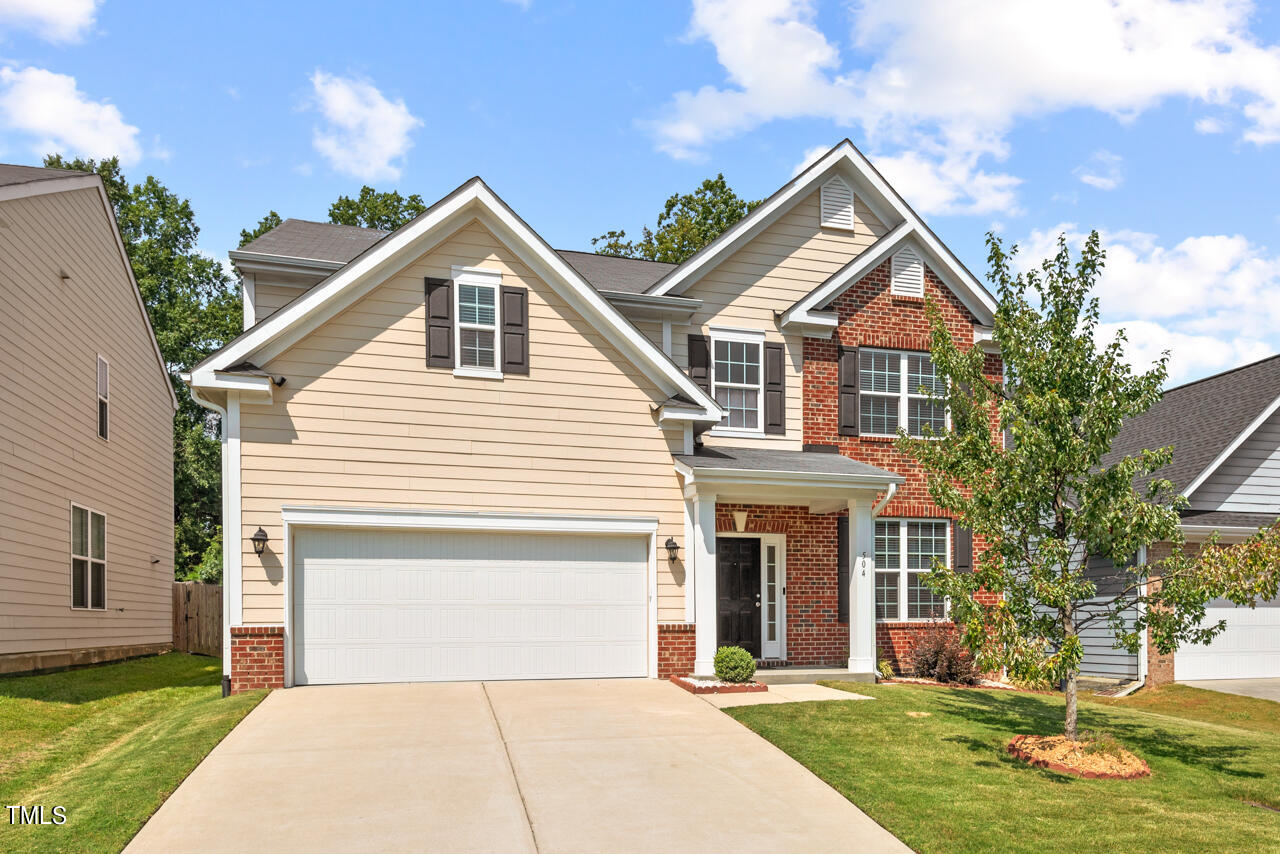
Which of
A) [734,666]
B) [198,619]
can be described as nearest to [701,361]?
[734,666]

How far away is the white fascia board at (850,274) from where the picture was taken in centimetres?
1703

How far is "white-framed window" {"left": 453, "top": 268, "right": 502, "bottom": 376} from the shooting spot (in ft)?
47.0

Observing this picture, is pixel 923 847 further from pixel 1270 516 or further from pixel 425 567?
pixel 1270 516

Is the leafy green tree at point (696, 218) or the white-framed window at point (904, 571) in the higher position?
the leafy green tree at point (696, 218)

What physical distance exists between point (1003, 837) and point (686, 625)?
23.7 ft

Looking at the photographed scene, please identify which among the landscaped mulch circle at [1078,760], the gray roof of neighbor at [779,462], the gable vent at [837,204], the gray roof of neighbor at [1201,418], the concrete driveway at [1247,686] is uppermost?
the gable vent at [837,204]

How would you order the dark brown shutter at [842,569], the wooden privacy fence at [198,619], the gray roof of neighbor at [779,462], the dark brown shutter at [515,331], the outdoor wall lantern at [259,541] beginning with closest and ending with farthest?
the outdoor wall lantern at [259,541]
the dark brown shutter at [515,331]
the gray roof of neighbor at [779,462]
the dark brown shutter at [842,569]
the wooden privacy fence at [198,619]

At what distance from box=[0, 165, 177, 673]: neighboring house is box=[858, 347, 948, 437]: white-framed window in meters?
13.2

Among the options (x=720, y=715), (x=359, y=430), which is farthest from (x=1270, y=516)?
(x=359, y=430)

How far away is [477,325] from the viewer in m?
14.4

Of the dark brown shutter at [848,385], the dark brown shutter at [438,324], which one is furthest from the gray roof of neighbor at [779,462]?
the dark brown shutter at [438,324]

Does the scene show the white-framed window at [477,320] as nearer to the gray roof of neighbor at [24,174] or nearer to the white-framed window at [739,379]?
the white-framed window at [739,379]

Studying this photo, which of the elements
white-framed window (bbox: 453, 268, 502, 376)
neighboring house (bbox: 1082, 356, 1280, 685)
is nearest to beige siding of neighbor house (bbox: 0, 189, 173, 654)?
white-framed window (bbox: 453, 268, 502, 376)

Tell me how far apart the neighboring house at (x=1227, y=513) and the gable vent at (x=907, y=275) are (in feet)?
17.3
